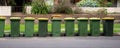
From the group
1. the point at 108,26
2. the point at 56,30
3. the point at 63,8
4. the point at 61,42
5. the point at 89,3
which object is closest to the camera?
the point at 61,42

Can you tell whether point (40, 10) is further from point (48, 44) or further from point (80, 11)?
point (48, 44)

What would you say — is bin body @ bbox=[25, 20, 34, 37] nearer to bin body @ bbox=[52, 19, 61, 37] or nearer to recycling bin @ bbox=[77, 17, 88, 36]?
bin body @ bbox=[52, 19, 61, 37]

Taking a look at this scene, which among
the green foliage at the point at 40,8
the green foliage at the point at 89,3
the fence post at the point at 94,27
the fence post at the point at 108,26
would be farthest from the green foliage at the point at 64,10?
the fence post at the point at 108,26

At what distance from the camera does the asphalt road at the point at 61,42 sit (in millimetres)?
15961

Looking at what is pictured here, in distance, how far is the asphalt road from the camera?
15961 millimetres

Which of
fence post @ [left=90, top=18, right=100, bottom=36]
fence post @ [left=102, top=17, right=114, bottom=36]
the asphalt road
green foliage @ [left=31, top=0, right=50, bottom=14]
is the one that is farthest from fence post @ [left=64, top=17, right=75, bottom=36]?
green foliage @ [left=31, top=0, right=50, bottom=14]

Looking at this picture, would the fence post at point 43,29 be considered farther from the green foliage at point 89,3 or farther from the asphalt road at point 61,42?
the green foliage at point 89,3

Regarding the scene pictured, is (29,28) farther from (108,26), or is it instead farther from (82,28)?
(108,26)

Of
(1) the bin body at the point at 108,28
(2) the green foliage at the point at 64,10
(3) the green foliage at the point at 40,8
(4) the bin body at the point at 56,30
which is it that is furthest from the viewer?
(2) the green foliage at the point at 64,10

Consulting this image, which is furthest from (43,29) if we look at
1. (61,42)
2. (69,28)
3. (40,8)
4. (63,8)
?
(63,8)

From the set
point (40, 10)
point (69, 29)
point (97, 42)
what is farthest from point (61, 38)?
point (40, 10)

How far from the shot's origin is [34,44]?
16516 millimetres

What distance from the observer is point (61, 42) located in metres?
17.3

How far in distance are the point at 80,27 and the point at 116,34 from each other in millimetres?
1991
